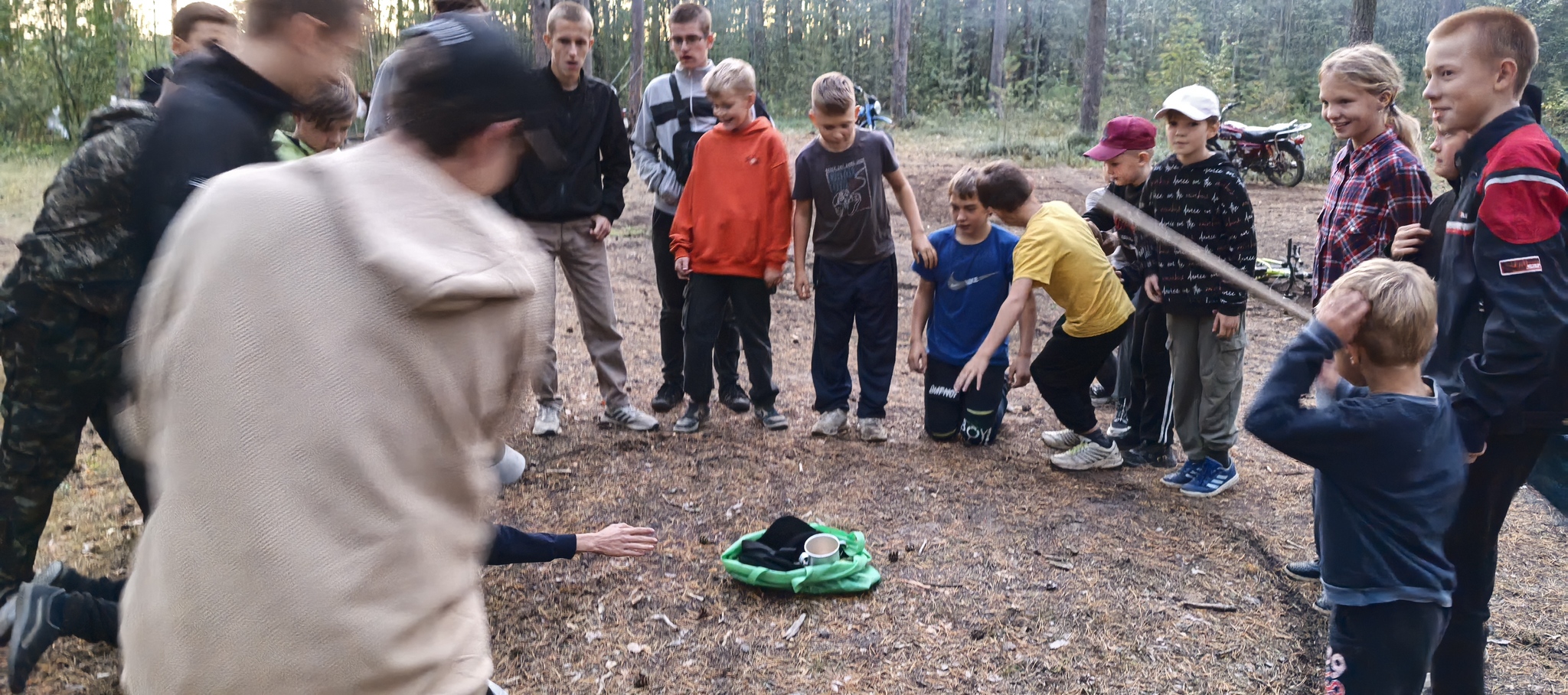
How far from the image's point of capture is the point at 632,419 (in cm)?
515

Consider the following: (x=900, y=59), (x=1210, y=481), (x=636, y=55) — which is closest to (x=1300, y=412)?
(x=1210, y=481)

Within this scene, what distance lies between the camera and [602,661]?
313cm

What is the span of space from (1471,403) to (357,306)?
98.6 inches

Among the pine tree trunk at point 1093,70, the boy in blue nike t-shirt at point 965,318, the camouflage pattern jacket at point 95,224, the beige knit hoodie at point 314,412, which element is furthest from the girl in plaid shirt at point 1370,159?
the pine tree trunk at point 1093,70

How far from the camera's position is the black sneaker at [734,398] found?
216 inches

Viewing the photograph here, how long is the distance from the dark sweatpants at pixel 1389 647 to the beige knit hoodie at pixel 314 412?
202cm

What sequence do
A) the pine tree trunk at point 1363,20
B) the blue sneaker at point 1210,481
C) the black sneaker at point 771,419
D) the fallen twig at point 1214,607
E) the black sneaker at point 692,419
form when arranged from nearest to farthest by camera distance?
the fallen twig at point 1214,607 → the blue sneaker at point 1210,481 → the black sneaker at point 692,419 → the black sneaker at point 771,419 → the pine tree trunk at point 1363,20

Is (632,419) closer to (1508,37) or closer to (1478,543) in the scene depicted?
(1478,543)

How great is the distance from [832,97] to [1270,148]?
11.8 meters

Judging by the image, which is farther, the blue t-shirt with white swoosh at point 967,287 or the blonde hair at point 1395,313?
the blue t-shirt with white swoosh at point 967,287

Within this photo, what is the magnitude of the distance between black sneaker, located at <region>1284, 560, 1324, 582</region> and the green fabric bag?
1497 mm

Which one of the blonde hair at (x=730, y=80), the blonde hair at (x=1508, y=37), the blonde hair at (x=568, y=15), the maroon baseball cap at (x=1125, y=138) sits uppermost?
the blonde hair at (x=568, y=15)

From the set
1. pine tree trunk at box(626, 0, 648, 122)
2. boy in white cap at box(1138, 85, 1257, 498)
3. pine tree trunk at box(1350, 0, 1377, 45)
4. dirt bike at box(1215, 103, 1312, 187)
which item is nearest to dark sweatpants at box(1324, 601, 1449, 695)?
boy in white cap at box(1138, 85, 1257, 498)

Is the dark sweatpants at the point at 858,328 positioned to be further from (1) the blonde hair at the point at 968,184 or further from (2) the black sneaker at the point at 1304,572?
(2) the black sneaker at the point at 1304,572
